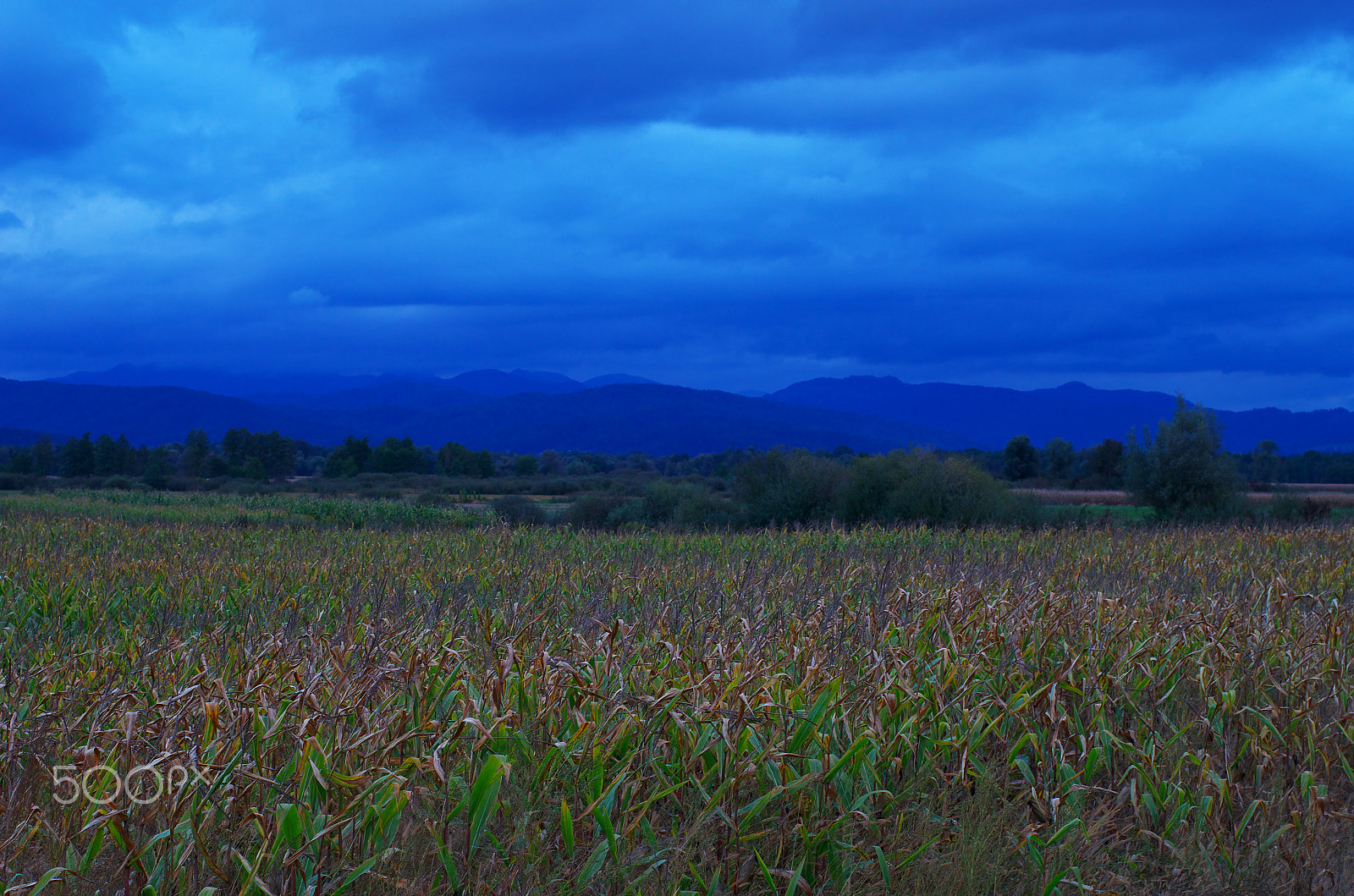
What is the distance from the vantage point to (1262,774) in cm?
422

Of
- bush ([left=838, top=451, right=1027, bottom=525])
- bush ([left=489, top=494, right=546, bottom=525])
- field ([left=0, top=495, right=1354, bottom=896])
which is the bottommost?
bush ([left=489, top=494, right=546, bottom=525])

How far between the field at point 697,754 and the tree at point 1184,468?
28094 millimetres

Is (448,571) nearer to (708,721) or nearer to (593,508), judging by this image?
(708,721)

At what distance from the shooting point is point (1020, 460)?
78375 mm

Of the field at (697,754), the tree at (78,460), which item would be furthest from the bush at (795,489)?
the tree at (78,460)

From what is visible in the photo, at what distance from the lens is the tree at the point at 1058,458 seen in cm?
7812

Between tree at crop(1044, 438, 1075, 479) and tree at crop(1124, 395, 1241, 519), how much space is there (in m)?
46.0

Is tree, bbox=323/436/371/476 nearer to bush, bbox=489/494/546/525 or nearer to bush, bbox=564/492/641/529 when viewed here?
bush, bbox=489/494/546/525

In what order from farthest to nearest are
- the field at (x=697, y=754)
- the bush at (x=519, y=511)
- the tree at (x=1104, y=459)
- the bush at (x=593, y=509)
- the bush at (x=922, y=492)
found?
the tree at (x=1104, y=459) → the bush at (x=519, y=511) → the bush at (x=593, y=509) → the bush at (x=922, y=492) → the field at (x=697, y=754)

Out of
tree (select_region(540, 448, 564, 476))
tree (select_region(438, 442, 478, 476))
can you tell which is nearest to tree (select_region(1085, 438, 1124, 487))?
tree (select_region(540, 448, 564, 476))

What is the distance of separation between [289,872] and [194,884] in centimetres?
28

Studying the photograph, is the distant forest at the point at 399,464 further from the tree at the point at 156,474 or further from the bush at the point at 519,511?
the bush at the point at 519,511

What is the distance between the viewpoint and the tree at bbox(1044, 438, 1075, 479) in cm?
7812

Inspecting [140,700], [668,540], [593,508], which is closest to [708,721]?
[140,700]
